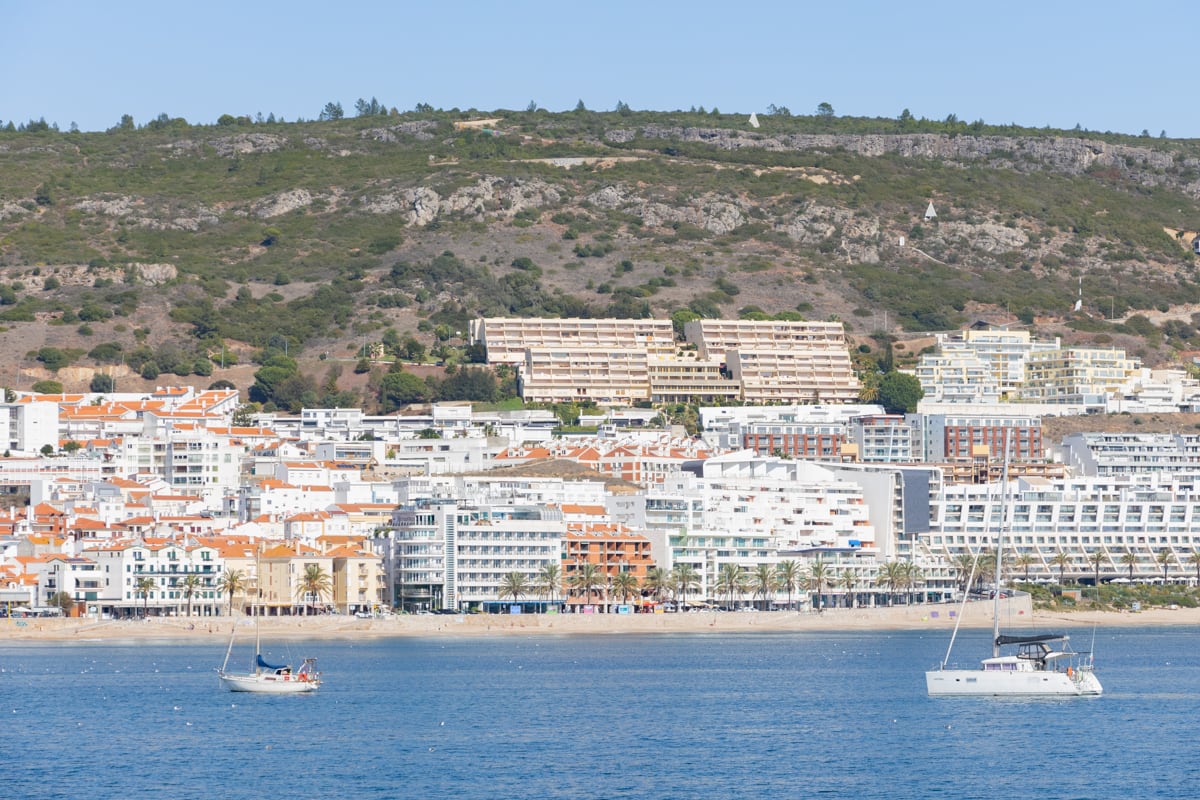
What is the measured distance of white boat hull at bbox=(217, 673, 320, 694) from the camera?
248 ft

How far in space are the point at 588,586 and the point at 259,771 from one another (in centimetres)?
5541

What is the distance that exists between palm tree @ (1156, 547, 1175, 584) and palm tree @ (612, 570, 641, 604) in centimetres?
3076

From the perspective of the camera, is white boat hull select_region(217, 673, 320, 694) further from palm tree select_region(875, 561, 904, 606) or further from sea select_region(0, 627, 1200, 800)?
palm tree select_region(875, 561, 904, 606)

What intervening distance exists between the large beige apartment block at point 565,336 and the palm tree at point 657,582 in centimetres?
5826

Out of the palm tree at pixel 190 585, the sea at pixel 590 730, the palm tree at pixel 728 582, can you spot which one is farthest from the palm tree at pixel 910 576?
the palm tree at pixel 190 585

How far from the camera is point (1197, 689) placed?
7569cm

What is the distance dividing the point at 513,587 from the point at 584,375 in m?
63.2

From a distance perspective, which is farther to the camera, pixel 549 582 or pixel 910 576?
pixel 910 576

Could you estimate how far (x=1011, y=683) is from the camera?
7012 centimetres

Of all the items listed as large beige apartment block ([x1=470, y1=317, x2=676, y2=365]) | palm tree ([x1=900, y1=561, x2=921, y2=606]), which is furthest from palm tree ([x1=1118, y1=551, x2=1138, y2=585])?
large beige apartment block ([x1=470, y1=317, x2=676, y2=365])

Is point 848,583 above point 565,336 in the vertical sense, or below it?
below

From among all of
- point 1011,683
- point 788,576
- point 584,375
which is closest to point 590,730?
point 1011,683

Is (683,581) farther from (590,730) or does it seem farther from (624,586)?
(590,730)

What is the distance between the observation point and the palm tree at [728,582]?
377 ft
